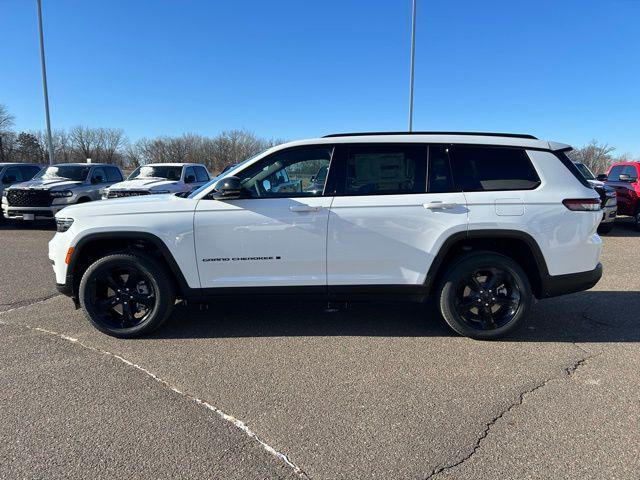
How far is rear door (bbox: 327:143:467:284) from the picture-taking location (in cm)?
403

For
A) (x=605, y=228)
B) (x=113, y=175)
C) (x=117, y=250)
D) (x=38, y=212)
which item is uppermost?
(x=113, y=175)

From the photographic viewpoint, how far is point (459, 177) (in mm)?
4137

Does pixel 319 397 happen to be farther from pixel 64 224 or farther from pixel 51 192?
pixel 51 192

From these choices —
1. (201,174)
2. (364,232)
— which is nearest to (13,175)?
(201,174)

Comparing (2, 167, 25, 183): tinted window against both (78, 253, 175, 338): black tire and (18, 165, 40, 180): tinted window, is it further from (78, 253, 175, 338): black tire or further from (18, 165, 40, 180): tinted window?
(78, 253, 175, 338): black tire

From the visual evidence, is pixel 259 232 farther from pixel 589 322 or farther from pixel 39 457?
pixel 589 322

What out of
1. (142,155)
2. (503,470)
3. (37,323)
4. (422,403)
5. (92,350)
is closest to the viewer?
(503,470)

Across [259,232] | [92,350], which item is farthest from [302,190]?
[92,350]

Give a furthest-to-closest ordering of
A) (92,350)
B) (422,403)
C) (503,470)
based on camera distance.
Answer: (92,350), (422,403), (503,470)

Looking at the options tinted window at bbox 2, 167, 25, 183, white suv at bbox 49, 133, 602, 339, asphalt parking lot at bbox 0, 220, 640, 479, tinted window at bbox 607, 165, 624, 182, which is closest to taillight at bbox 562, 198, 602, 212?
white suv at bbox 49, 133, 602, 339

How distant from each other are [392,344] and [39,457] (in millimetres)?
2790

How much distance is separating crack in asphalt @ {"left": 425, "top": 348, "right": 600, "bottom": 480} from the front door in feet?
6.03

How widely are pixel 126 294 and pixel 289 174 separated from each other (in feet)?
6.37

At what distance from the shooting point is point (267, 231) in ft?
13.3
